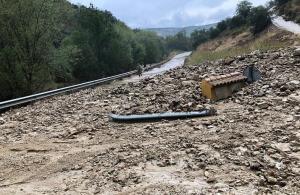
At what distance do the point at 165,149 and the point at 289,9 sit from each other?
8702 cm

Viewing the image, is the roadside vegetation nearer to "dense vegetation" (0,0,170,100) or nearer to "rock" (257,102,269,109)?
"dense vegetation" (0,0,170,100)

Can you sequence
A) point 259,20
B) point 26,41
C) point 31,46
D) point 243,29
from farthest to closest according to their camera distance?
point 243,29, point 259,20, point 31,46, point 26,41

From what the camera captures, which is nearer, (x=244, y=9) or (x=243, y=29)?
(x=243, y=29)

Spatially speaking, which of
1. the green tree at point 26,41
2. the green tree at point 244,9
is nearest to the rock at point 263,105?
the green tree at point 26,41

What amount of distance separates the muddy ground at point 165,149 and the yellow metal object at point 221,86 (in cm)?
35

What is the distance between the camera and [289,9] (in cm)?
8756

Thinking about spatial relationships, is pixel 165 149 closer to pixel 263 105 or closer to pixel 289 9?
pixel 263 105

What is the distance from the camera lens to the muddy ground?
18.3ft

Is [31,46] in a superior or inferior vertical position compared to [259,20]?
inferior

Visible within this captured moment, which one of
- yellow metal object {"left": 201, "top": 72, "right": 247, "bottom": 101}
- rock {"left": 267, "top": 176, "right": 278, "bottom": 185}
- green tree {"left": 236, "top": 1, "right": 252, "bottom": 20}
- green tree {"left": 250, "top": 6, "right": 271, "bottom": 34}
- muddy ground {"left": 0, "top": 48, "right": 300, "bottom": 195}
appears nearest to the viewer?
rock {"left": 267, "top": 176, "right": 278, "bottom": 185}

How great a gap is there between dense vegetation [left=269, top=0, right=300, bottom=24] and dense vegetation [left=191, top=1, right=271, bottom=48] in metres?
4.25

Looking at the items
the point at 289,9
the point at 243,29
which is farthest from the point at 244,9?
the point at 289,9

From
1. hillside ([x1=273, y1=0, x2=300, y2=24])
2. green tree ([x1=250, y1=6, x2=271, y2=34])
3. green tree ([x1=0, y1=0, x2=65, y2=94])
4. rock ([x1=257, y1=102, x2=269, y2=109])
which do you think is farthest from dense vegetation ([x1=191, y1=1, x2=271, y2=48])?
rock ([x1=257, y1=102, x2=269, y2=109])

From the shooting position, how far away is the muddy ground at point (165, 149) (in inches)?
220
